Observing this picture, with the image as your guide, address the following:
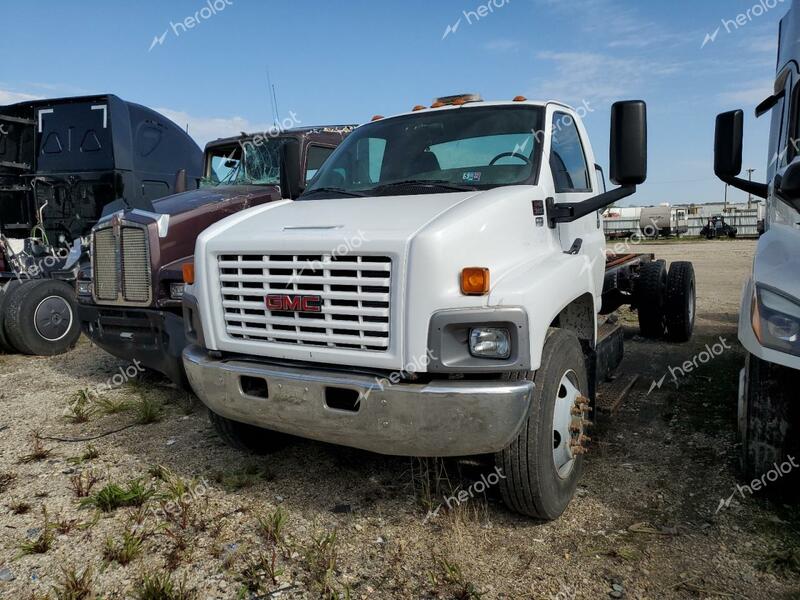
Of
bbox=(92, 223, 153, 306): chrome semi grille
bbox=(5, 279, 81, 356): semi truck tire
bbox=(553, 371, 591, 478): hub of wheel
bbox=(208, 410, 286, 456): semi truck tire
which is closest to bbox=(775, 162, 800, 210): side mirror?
bbox=(553, 371, 591, 478): hub of wheel

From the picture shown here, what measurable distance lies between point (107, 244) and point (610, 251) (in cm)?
536

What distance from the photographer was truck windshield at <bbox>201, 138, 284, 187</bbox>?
6793 millimetres

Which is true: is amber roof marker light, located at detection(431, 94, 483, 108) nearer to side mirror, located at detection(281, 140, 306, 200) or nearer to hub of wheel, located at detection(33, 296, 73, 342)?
side mirror, located at detection(281, 140, 306, 200)

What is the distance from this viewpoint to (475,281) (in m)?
2.71

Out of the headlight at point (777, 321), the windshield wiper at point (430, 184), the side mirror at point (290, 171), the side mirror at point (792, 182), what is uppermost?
the side mirror at point (290, 171)

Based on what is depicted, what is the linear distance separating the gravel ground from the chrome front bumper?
51 centimetres

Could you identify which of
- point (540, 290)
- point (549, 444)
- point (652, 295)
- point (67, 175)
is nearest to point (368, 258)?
point (540, 290)

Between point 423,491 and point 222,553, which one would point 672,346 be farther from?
point 222,553

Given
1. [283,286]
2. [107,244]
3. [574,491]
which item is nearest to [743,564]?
Result: [574,491]

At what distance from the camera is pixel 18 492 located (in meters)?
3.62

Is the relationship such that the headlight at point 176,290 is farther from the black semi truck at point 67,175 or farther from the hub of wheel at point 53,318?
the hub of wheel at point 53,318

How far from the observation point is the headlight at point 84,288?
5680 mm

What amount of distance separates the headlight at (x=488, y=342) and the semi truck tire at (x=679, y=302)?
197 inches

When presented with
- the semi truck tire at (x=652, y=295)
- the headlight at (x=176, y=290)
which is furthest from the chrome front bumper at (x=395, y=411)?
the semi truck tire at (x=652, y=295)
